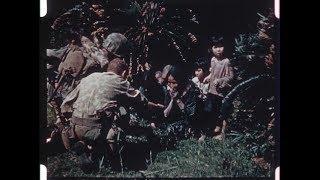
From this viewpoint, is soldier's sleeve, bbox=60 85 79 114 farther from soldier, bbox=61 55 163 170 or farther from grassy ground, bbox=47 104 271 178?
grassy ground, bbox=47 104 271 178

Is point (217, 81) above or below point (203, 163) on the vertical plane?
above

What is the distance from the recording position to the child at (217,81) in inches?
85.9

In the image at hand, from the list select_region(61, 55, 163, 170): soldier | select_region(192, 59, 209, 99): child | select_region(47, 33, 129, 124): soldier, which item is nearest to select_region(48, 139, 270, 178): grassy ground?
select_region(61, 55, 163, 170): soldier

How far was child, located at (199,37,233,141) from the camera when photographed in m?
2.18

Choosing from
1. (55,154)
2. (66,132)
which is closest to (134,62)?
(66,132)

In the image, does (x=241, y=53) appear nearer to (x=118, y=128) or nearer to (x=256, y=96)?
(x=256, y=96)

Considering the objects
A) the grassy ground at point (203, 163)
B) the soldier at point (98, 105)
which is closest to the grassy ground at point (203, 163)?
the grassy ground at point (203, 163)

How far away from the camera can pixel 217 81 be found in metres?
2.20

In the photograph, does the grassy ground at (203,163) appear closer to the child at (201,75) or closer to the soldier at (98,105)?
the soldier at (98,105)

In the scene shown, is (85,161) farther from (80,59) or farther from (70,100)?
(80,59)

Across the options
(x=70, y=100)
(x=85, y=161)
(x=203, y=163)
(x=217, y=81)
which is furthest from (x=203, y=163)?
(x=70, y=100)

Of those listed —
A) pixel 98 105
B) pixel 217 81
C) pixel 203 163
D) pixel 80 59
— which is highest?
pixel 80 59

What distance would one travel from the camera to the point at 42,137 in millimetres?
2188
